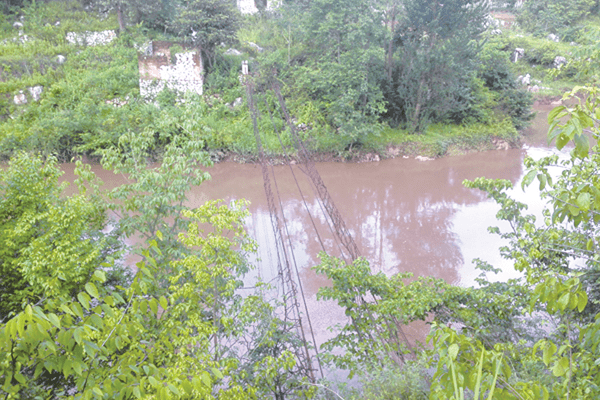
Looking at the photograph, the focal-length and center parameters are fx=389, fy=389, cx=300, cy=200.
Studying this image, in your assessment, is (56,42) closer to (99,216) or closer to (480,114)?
(99,216)

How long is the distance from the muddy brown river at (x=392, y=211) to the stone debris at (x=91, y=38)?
5989mm

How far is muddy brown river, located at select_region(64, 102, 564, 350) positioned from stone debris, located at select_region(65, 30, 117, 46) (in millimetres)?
5989

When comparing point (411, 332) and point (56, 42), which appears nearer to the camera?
point (411, 332)

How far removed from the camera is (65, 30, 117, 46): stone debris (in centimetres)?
1384

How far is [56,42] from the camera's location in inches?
538

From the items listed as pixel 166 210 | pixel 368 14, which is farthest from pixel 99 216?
pixel 368 14

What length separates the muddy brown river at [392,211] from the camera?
20.2ft

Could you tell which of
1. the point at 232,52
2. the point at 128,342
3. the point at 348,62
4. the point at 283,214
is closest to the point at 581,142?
the point at 128,342

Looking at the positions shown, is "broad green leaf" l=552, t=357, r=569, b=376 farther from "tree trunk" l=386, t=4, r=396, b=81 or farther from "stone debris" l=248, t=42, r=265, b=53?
"stone debris" l=248, t=42, r=265, b=53

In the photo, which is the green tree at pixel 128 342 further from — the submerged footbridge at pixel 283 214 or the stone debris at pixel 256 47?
the stone debris at pixel 256 47

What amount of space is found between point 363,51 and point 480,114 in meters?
4.83

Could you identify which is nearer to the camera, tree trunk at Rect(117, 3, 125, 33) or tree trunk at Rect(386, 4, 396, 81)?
tree trunk at Rect(386, 4, 396, 81)

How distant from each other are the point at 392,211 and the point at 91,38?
1254 centimetres

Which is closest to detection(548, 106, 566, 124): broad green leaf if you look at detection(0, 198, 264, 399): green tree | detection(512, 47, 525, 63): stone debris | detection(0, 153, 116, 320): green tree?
detection(0, 198, 264, 399): green tree
